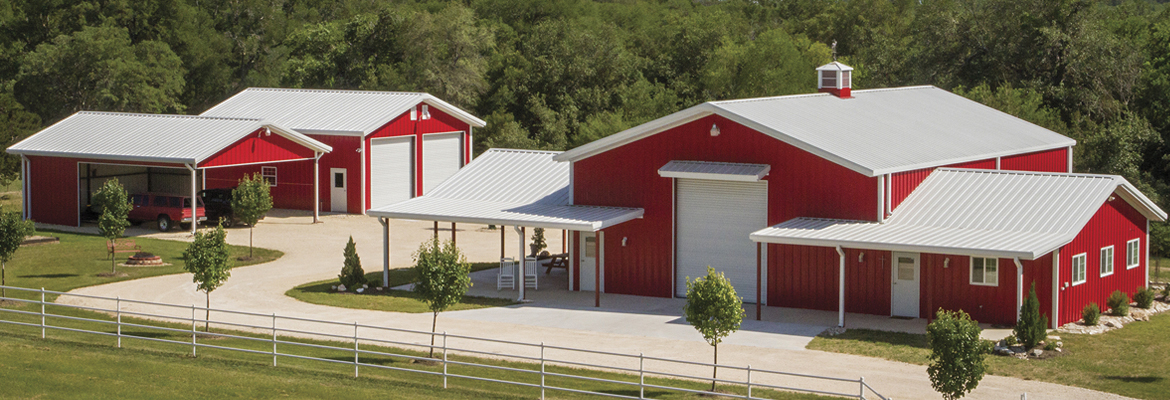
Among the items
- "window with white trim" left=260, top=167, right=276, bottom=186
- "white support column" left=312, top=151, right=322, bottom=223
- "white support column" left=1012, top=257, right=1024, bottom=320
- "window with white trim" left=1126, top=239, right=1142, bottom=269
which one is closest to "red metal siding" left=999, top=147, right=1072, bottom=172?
"window with white trim" left=1126, top=239, right=1142, bottom=269

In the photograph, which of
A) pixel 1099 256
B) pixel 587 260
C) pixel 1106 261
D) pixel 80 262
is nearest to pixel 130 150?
pixel 80 262

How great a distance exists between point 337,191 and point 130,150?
30.4ft

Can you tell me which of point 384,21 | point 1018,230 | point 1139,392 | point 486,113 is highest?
point 384,21

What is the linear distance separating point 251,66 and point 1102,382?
8375 cm

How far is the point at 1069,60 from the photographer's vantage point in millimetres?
57812

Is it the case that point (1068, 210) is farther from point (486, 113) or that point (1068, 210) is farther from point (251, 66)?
point (251, 66)

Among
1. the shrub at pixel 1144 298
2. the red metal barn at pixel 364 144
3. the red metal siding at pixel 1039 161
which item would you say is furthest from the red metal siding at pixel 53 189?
the shrub at pixel 1144 298

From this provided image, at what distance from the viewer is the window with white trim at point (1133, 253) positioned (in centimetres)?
3262

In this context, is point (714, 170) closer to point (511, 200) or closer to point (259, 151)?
point (511, 200)

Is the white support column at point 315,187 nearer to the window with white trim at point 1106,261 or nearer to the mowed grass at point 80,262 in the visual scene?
the mowed grass at point 80,262

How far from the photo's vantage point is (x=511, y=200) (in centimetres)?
3694

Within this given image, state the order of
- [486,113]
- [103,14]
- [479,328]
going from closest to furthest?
[479,328]
[486,113]
[103,14]

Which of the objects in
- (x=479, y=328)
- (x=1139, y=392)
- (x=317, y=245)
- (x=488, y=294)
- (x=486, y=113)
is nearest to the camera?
(x=1139, y=392)

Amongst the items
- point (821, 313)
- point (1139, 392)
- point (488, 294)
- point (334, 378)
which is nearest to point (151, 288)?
point (488, 294)
